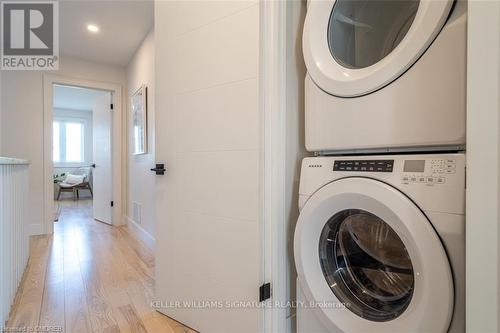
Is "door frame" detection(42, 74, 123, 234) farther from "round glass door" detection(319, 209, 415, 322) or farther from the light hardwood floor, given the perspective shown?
"round glass door" detection(319, 209, 415, 322)

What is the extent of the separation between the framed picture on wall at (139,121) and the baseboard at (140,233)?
0.86m

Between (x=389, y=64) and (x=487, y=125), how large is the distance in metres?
0.36

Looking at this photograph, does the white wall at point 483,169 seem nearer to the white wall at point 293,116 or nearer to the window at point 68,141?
the white wall at point 293,116

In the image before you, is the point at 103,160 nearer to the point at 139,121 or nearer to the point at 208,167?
the point at 139,121

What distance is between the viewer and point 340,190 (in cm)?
91

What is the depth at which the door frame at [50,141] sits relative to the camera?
10.7 ft

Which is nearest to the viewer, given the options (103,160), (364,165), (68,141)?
(364,165)

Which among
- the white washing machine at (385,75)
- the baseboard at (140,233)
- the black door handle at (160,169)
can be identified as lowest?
the baseboard at (140,233)

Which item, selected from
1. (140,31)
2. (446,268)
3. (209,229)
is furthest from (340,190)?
(140,31)

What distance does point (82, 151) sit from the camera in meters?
7.33

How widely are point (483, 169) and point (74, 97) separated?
274 inches

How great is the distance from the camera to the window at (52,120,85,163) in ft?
23.0

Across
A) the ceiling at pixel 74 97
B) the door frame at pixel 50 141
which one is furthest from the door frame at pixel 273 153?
the ceiling at pixel 74 97

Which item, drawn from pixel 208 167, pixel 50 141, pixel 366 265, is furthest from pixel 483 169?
pixel 50 141
